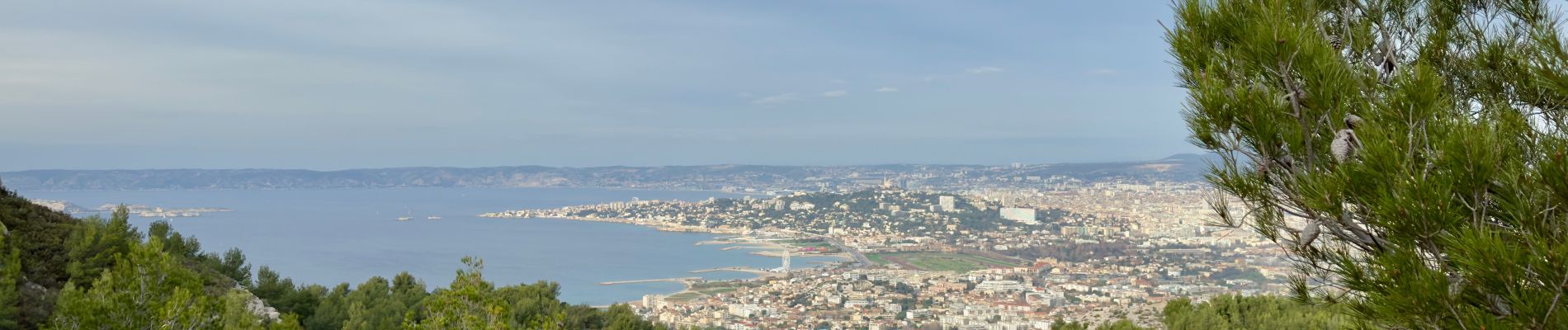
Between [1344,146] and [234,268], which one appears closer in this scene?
[1344,146]

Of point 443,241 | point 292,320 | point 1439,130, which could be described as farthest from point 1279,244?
point 443,241

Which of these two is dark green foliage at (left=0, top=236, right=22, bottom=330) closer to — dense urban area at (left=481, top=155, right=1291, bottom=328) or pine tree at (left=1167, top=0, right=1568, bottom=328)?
pine tree at (left=1167, top=0, right=1568, bottom=328)

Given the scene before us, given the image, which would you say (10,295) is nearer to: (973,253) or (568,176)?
(973,253)

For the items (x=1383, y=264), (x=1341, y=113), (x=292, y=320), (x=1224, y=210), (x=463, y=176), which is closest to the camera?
(x=1383, y=264)

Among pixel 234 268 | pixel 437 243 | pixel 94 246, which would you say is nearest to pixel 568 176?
pixel 437 243

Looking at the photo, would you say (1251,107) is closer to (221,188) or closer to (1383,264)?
(1383,264)

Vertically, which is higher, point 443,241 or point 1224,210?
point 1224,210

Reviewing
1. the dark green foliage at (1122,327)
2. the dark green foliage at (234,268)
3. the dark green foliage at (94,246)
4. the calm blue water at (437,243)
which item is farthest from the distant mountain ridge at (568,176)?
the dark green foliage at (94,246)
